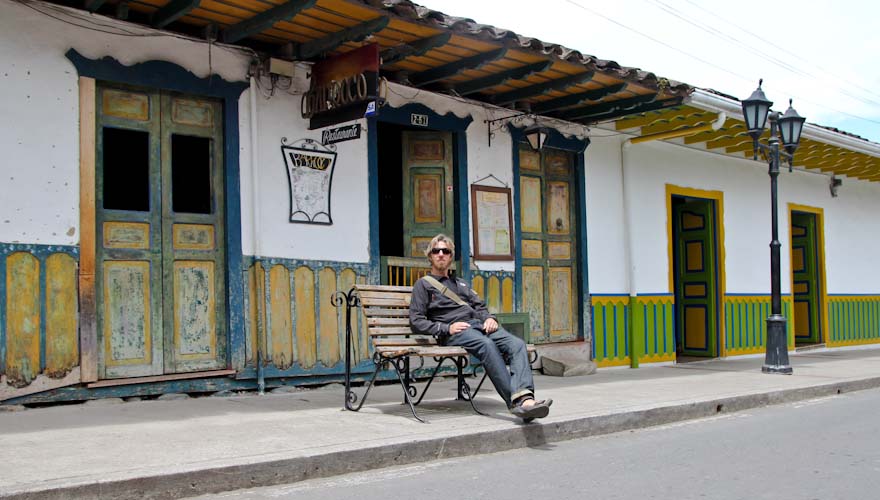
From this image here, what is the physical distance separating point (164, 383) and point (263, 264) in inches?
54.3

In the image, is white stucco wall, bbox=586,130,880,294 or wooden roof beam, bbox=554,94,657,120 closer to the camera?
wooden roof beam, bbox=554,94,657,120

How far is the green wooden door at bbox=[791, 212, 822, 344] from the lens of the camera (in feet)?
53.1

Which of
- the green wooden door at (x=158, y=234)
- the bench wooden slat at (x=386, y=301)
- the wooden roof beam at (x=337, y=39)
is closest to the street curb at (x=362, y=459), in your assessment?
the bench wooden slat at (x=386, y=301)

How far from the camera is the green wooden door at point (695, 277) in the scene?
1350 cm

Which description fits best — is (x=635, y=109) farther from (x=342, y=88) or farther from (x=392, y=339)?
(x=392, y=339)

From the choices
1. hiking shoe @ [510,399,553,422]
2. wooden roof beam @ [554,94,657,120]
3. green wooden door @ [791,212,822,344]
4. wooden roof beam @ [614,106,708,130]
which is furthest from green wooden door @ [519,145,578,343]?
green wooden door @ [791,212,822,344]

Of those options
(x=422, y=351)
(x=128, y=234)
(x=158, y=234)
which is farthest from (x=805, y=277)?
(x=128, y=234)

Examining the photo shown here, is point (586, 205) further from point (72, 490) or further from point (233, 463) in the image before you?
point (72, 490)

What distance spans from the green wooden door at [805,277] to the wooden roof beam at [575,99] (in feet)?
25.6

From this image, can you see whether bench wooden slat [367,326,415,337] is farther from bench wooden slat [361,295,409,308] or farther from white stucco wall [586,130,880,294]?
white stucco wall [586,130,880,294]

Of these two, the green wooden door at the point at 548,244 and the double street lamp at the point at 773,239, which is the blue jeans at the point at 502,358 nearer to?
the green wooden door at the point at 548,244

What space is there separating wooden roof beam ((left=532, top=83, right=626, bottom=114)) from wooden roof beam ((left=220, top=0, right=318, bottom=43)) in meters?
4.08

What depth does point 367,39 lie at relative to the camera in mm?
7824

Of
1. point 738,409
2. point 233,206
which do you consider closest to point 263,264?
point 233,206
